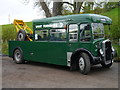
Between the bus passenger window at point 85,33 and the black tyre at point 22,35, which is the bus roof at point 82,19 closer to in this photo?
the bus passenger window at point 85,33

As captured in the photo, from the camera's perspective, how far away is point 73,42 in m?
8.01

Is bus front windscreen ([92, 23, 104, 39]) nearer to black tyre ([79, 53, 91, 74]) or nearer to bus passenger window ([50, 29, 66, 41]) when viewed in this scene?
black tyre ([79, 53, 91, 74])

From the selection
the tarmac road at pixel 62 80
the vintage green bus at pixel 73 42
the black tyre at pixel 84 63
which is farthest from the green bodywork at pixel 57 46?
the tarmac road at pixel 62 80

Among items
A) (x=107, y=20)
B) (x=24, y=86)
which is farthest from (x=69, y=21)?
(x=24, y=86)

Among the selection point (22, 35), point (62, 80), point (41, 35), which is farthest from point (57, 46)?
point (22, 35)

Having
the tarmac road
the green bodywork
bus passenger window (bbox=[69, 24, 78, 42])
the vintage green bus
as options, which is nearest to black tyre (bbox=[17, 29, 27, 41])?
the green bodywork

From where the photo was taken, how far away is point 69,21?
8172 mm

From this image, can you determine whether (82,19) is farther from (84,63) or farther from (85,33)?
(84,63)

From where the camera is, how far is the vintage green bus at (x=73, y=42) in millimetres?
7559

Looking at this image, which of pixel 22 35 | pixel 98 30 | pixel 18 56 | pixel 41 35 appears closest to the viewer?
pixel 98 30

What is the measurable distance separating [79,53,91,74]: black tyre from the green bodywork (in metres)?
0.31

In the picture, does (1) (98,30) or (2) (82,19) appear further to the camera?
(1) (98,30)

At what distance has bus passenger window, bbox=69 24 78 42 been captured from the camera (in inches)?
313

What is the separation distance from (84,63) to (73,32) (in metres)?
1.44
